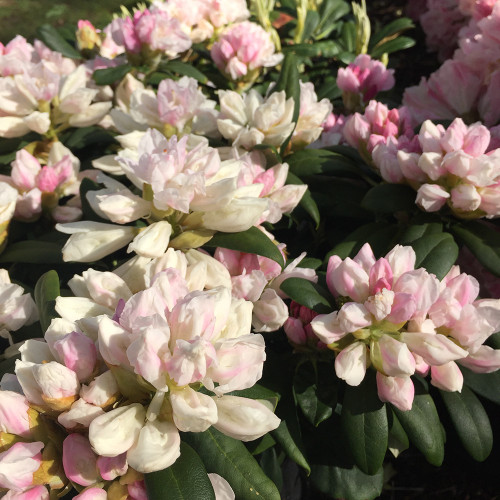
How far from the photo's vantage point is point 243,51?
155cm

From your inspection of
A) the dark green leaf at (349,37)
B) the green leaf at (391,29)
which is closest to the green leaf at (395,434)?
the dark green leaf at (349,37)

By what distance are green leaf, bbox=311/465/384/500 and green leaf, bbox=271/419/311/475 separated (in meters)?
0.23

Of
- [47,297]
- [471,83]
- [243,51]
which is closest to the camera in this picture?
[47,297]

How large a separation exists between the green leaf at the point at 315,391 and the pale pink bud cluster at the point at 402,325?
0.13 meters

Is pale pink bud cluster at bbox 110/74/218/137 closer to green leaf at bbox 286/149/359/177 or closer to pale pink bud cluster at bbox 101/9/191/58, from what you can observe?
green leaf at bbox 286/149/359/177

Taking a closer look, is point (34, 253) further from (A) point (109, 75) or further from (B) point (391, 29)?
(B) point (391, 29)

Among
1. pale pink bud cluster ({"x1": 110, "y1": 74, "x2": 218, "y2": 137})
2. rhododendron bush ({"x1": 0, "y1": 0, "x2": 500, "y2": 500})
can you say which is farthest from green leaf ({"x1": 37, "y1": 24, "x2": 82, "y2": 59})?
pale pink bud cluster ({"x1": 110, "y1": 74, "x2": 218, "y2": 137})

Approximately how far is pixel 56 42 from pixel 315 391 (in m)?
1.38

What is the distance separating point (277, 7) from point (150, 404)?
1994 mm

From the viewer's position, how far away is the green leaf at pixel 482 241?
1.03 meters

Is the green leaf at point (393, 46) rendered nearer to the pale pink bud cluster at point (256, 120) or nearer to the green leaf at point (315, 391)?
the pale pink bud cluster at point (256, 120)

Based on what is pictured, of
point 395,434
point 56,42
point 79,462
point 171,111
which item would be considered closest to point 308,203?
point 171,111

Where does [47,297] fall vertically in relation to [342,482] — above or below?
above

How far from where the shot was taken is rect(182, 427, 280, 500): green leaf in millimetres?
742
